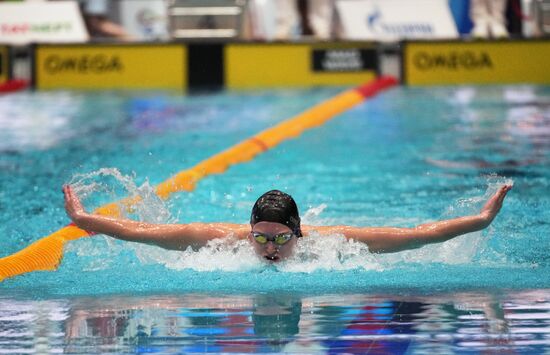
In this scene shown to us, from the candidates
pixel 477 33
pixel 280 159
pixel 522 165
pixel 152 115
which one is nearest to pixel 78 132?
pixel 152 115

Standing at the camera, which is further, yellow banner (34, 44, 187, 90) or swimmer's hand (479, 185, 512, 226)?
yellow banner (34, 44, 187, 90)

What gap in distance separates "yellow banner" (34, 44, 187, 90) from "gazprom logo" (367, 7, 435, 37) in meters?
2.51

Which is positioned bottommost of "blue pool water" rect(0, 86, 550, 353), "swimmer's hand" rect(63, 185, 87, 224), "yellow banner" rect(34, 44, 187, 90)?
"yellow banner" rect(34, 44, 187, 90)

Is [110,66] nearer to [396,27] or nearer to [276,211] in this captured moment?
[396,27]

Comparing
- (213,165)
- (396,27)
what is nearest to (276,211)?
(213,165)

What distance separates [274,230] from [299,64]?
1086 cm

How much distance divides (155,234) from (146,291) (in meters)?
0.48

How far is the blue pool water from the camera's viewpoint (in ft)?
13.0

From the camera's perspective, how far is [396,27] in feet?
51.7

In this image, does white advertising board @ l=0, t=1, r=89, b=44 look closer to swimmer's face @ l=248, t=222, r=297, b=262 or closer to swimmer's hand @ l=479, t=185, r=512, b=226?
swimmer's face @ l=248, t=222, r=297, b=262

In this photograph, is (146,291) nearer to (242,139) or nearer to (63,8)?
(242,139)

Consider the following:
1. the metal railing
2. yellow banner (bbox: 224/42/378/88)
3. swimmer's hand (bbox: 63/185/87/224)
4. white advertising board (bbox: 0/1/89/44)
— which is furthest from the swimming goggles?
white advertising board (bbox: 0/1/89/44)

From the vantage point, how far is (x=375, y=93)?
14.1m

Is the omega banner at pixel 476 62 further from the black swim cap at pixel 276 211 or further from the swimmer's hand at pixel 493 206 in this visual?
the black swim cap at pixel 276 211
